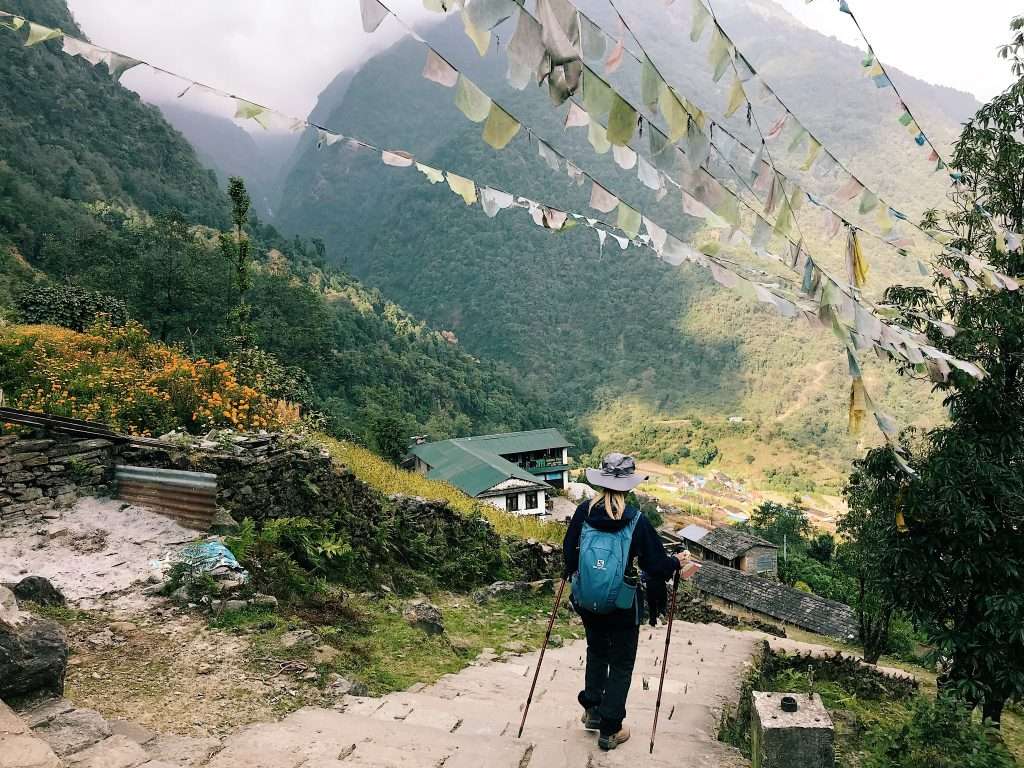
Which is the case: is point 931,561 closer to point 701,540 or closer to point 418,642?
point 418,642

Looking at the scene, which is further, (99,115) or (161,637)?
(99,115)

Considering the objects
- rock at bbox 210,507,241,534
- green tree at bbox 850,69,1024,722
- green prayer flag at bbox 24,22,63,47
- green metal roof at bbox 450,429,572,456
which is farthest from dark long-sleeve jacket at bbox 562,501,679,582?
green metal roof at bbox 450,429,572,456

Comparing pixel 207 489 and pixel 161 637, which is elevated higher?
pixel 207 489

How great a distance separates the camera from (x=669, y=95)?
163 centimetres

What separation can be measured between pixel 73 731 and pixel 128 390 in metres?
6.06

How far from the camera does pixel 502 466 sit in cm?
3847

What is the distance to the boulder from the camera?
14.7ft

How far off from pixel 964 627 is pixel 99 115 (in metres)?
85.1

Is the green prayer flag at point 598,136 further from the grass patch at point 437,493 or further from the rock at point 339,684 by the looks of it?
the grass patch at point 437,493

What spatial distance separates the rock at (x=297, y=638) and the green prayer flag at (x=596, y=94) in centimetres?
424

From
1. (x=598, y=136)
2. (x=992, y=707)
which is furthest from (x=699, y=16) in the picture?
(x=992, y=707)

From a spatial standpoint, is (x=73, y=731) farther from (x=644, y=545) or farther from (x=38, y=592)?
(x=644, y=545)

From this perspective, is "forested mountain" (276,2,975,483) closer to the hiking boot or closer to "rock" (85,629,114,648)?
"rock" (85,629,114,648)

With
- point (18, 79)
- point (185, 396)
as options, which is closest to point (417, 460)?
point (185, 396)
